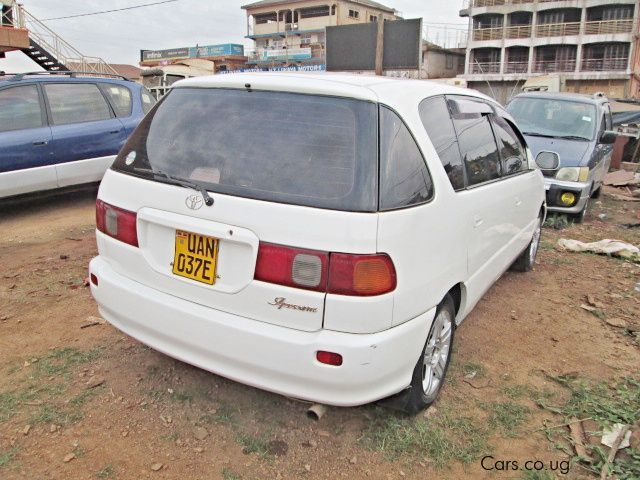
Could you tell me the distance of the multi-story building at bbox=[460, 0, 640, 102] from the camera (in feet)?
145

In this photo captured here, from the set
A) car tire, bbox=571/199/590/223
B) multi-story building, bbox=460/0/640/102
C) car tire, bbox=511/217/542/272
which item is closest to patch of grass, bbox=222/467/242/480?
car tire, bbox=511/217/542/272

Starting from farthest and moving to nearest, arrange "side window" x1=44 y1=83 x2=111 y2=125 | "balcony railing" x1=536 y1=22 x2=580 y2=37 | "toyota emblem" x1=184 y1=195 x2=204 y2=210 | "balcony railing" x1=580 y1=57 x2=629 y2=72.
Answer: "balcony railing" x1=536 y1=22 x2=580 y2=37, "balcony railing" x1=580 y1=57 x2=629 y2=72, "side window" x1=44 y1=83 x2=111 y2=125, "toyota emblem" x1=184 y1=195 x2=204 y2=210

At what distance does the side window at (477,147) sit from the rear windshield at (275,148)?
41.3 inches

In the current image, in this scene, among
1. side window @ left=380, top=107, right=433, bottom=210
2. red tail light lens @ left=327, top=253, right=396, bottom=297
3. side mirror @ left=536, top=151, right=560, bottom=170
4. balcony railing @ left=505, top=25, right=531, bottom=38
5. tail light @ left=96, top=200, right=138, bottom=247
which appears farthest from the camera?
balcony railing @ left=505, top=25, right=531, bottom=38

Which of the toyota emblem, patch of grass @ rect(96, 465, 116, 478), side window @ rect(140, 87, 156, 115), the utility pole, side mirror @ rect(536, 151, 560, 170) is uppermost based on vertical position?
the utility pole

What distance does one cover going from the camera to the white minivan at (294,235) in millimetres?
2186

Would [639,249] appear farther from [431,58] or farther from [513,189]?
[431,58]

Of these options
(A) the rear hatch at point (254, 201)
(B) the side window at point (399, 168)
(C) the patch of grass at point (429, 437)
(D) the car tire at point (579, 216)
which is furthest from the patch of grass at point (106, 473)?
(D) the car tire at point (579, 216)

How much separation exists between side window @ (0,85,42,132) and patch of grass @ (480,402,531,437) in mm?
6008

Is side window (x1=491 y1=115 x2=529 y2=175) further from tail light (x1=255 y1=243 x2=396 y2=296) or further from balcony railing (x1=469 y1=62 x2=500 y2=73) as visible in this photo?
balcony railing (x1=469 y1=62 x2=500 y2=73)

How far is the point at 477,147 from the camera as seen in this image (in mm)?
3430

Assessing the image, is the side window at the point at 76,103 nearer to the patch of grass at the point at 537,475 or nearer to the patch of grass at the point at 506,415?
the patch of grass at the point at 506,415

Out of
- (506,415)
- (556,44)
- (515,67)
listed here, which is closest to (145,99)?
(506,415)

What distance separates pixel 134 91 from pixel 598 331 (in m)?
6.70
